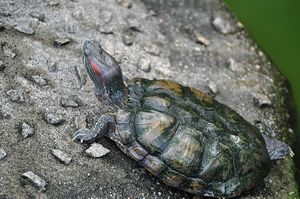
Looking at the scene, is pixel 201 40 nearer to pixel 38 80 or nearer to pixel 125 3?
pixel 125 3

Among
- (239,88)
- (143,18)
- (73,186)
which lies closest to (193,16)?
(143,18)

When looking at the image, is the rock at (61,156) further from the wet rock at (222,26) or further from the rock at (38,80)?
the wet rock at (222,26)

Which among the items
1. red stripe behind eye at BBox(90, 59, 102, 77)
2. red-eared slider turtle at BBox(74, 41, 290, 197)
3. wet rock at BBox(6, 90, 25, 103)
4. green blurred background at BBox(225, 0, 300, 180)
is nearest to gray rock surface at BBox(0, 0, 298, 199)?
wet rock at BBox(6, 90, 25, 103)

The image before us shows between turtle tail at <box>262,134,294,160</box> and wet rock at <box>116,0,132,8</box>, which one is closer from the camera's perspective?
turtle tail at <box>262,134,294,160</box>

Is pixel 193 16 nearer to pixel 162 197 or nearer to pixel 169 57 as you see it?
pixel 169 57

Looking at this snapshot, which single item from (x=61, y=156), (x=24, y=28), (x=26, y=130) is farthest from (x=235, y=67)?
(x=26, y=130)

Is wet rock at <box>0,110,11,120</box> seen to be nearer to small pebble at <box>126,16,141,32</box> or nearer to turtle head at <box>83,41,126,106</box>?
turtle head at <box>83,41,126,106</box>
